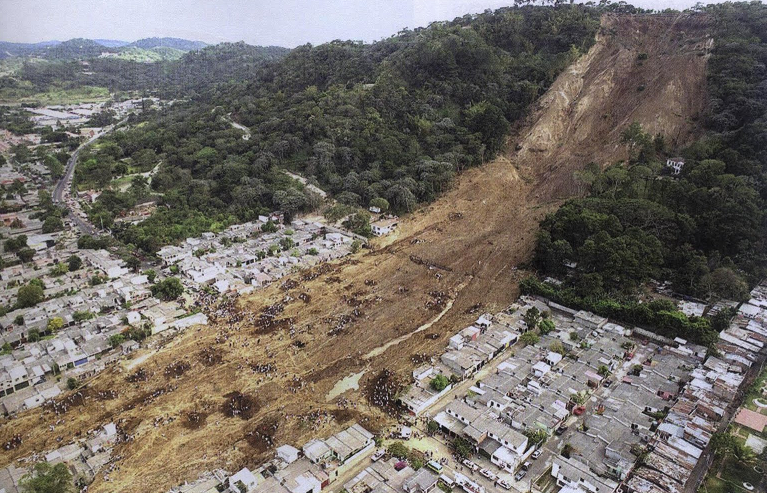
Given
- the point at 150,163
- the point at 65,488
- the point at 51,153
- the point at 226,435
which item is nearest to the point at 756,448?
the point at 226,435

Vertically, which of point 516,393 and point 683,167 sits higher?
point 683,167

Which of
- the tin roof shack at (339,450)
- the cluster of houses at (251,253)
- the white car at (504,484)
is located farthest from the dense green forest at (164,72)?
the white car at (504,484)

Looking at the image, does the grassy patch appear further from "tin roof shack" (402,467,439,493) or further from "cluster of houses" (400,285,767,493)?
"tin roof shack" (402,467,439,493)

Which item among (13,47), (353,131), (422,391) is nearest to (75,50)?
(353,131)

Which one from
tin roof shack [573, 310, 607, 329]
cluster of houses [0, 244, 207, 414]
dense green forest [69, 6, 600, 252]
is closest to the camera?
cluster of houses [0, 244, 207, 414]

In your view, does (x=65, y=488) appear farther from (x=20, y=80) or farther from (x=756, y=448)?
(x=20, y=80)

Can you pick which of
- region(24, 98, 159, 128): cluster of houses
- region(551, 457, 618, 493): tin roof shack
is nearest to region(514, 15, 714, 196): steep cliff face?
region(551, 457, 618, 493): tin roof shack

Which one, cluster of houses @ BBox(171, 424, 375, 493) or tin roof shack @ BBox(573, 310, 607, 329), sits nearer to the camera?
cluster of houses @ BBox(171, 424, 375, 493)
